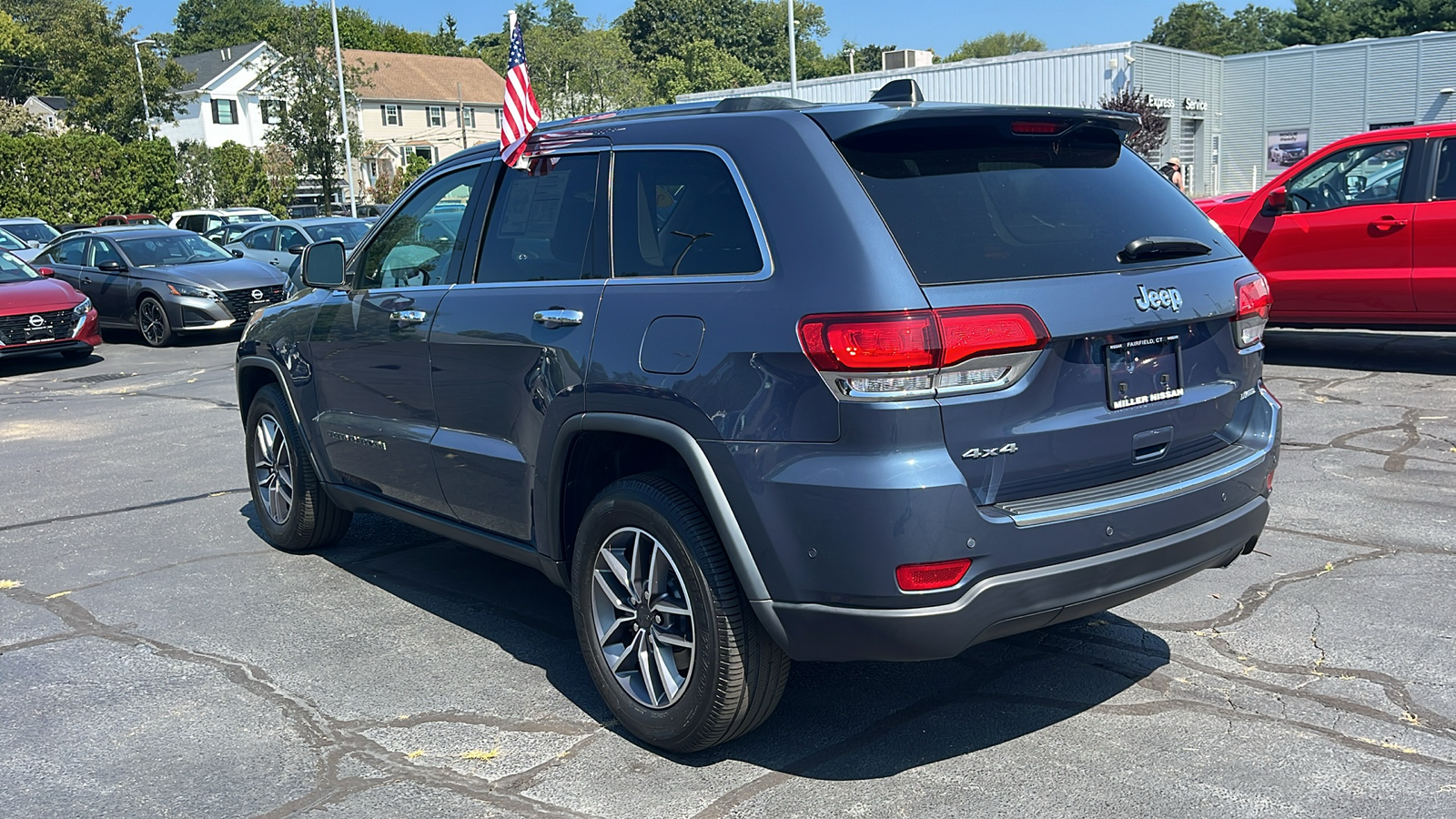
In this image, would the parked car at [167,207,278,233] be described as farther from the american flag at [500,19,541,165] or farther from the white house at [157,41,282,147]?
the white house at [157,41,282,147]

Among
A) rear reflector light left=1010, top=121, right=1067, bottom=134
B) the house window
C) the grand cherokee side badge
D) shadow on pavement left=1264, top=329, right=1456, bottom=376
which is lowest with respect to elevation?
shadow on pavement left=1264, top=329, right=1456, bottom=376

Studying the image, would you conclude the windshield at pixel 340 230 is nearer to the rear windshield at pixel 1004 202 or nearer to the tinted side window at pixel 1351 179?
the tinted side window at pixel 1351 179

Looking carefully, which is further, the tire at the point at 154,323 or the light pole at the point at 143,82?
the light pole at the point at 143,82

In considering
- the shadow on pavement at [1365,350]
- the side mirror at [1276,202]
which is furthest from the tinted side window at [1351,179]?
the shadow on pavement at [1365,350]

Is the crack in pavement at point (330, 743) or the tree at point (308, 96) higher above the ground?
the tree at point (308, 96)

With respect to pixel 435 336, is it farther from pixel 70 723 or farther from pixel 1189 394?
pixel 1189 394

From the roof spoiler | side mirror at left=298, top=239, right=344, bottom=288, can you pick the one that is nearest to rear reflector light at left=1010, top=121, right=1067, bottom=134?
the roof spoiler

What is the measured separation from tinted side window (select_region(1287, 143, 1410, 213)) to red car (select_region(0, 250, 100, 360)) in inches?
513

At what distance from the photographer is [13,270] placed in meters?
14.9

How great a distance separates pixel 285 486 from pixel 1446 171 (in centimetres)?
861

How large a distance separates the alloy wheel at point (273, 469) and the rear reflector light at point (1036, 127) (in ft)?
→ 12.5

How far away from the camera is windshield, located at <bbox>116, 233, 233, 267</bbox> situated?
17.2m

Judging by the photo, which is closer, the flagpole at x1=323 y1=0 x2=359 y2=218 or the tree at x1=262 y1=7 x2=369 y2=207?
the flagpole at x1=323 y1=0 x2=359 y2=218

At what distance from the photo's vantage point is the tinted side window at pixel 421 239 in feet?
15.7
